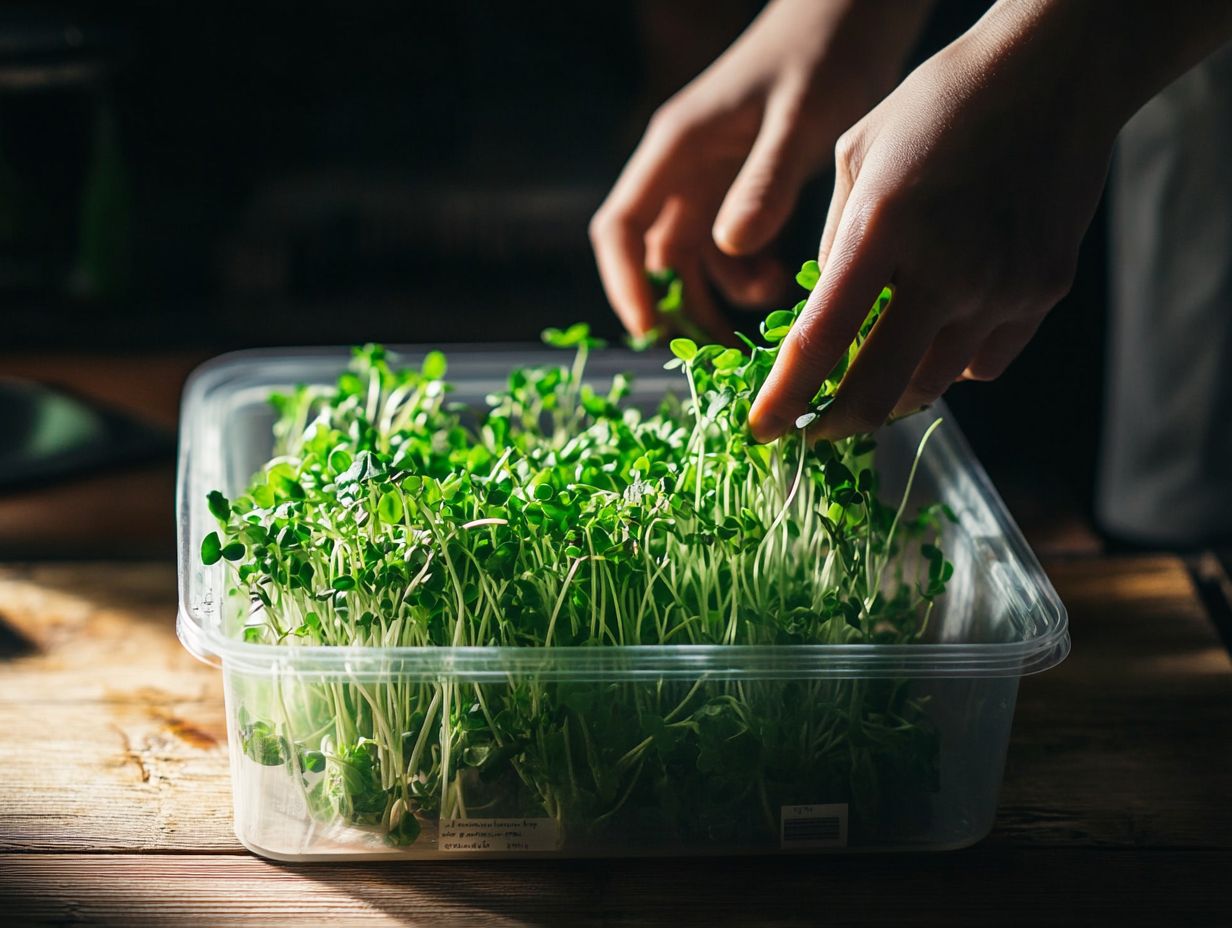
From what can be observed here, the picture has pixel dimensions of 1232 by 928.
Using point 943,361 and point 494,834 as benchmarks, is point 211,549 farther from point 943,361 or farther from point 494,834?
point 943,361

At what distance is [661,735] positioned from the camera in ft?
2.74

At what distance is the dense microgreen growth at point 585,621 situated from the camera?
33.2 inches

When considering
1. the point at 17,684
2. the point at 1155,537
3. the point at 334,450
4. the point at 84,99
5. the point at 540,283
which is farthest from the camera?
the point at 540,283

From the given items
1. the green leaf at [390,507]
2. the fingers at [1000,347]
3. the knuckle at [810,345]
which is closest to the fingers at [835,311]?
the knuckle at [810,345]

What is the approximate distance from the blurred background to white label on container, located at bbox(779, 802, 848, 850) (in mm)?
1058

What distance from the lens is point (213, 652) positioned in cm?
80

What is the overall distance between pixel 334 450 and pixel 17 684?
0.41 metres

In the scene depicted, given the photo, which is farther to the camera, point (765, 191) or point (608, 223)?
point (608, 223)

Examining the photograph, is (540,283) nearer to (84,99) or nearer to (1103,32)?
(84,99)

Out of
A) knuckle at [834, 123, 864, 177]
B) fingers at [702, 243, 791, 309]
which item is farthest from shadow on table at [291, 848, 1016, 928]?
fingers at [702, 243, 791, 309]

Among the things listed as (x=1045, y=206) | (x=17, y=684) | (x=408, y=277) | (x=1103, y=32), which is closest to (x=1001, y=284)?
Answer: (x=1045, y=206)

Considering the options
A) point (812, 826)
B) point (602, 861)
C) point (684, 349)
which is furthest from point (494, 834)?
point (684, 349)

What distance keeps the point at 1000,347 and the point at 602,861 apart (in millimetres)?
467

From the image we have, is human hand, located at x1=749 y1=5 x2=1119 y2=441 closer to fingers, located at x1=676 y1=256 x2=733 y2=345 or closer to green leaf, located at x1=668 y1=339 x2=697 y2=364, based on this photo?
green leaf, located at x1=668 y1=339 x2=697 y2=364
